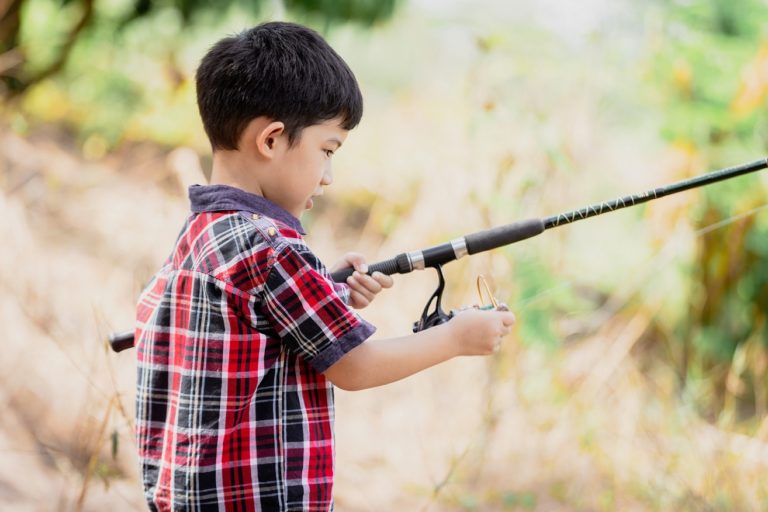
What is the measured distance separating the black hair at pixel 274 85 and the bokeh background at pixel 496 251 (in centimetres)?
135

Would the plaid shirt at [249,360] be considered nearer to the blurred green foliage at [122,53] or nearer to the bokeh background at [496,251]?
the bokeh background at [496,251]

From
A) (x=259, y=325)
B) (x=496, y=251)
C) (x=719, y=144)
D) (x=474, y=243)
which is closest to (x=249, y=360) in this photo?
(x=259, y=325)

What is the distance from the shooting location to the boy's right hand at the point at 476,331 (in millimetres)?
1259

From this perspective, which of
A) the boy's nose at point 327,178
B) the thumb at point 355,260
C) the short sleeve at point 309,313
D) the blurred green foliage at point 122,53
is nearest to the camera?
the short sleeve at point 309,313

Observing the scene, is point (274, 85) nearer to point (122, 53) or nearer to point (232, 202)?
point (232, 202)

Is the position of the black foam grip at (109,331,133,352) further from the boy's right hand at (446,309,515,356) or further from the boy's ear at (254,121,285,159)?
the boy's right hand at (446,309,515,356)

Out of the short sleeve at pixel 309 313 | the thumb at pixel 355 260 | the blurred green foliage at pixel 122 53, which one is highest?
the blurred green foliage at pixel 122 53

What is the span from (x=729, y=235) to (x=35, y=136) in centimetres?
385

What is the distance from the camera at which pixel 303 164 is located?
125cm

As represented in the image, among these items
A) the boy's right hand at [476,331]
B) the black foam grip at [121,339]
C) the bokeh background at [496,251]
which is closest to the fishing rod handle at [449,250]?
the boy's right hand at [476,331]

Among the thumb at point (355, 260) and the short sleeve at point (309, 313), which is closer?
the short sleeve at point (309, 313)

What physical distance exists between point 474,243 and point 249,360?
424 mm

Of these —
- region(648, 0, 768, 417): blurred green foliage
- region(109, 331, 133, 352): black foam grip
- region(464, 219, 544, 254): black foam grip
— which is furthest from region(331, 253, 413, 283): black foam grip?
region(648, 0, 768, 417): blurred green foliage

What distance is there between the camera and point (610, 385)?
11.3 feet
